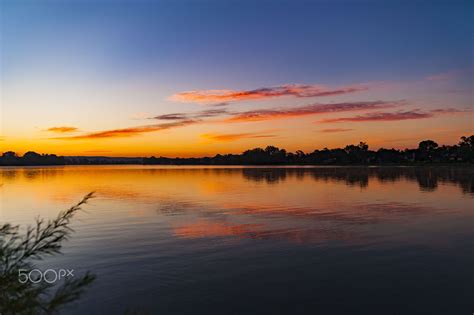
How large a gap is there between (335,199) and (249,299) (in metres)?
35.4

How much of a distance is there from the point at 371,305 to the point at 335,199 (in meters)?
34.9

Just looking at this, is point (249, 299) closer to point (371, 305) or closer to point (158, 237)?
point (371, 305)

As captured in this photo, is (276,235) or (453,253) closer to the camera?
(453,253)

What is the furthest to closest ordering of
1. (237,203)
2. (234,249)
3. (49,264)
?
1. (237,203)
2. (234,249)
3. (49,264)

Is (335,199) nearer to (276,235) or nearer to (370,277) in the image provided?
(276,235)

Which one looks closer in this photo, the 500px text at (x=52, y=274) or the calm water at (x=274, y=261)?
the calm water at (x=274, y=261)

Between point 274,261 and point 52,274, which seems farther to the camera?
point 274,261

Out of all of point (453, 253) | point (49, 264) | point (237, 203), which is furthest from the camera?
point (237, 203)

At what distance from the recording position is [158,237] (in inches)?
982

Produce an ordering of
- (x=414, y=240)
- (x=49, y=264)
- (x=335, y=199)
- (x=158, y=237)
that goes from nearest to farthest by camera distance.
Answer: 1. (x=49, y=264)
2. (x=414, y=240)
3. (x=158, y=237)
4. (x=335, y=199)

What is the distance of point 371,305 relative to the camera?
1325cm

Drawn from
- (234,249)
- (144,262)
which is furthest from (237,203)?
(144,262)

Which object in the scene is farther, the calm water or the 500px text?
the 500px text

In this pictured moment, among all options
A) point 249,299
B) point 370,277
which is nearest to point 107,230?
point 249,299
